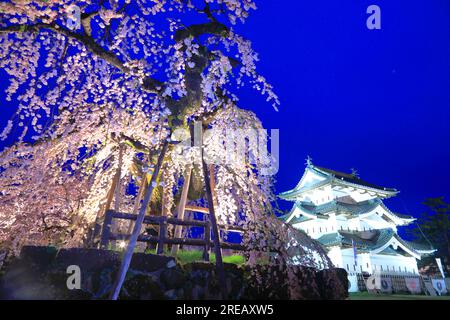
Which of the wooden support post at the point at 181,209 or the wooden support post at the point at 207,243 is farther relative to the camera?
the wooden support post at the point at 181,209

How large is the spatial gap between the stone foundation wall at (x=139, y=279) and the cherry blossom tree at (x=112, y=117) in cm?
71

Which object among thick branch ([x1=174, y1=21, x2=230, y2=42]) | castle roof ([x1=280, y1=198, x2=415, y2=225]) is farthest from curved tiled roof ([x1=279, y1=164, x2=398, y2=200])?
thick branch ([x1=174, y1=21, x2=230, y2=42])

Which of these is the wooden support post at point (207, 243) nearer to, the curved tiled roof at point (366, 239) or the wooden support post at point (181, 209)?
the wooden support post at point (181, 209)

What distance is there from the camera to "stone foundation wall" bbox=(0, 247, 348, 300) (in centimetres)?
535

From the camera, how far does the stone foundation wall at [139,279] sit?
17.5 ft

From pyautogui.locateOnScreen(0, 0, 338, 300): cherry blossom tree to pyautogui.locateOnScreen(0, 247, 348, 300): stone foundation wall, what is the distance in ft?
2.32

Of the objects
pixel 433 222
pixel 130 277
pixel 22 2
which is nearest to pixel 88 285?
pixel 130 277

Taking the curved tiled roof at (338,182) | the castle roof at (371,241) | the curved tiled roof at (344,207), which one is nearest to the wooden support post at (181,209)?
the castle roof at (371,241)

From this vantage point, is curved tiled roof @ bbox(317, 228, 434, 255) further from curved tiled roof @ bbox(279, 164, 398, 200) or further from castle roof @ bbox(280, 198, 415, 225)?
curved tiled roof @ bbox(279, 164, 398, 200)

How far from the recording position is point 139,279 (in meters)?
6.06

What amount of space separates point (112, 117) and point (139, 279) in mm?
5306

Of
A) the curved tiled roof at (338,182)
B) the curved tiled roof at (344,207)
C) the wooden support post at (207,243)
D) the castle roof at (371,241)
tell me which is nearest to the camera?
the wooden support post at (207,243)

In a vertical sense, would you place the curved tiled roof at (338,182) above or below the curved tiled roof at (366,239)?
above

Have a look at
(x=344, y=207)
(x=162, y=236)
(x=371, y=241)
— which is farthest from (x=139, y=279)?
(x=371, y=241)
